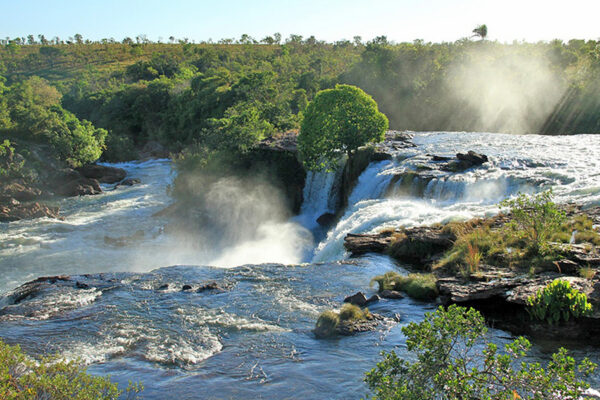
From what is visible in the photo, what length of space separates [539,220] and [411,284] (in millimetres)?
4101

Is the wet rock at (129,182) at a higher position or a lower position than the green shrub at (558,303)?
lower

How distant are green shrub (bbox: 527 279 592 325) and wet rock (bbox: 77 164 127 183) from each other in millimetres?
43778

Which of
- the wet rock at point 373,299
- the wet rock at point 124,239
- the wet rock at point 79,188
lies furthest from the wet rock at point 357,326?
the wet rock at point 79,188

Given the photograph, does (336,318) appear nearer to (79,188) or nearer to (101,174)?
(79,188)

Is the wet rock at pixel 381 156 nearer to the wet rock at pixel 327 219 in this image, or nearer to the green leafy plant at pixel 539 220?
the wet rock at pixel 327 219

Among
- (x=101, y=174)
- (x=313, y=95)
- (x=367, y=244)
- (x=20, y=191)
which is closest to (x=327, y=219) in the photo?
(x=367, y=244)

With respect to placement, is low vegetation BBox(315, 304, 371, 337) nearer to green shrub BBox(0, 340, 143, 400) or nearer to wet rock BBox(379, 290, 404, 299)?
wet rock BBox(379, 290, 404, 299)

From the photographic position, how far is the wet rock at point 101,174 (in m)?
46.5

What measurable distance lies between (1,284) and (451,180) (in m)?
22.9

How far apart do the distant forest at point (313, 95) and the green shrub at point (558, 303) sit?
28149 millimetres

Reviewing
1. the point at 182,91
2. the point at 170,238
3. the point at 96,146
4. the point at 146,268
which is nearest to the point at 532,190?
the point at 146,268

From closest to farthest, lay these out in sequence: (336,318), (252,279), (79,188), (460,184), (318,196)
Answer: (336,318) → (252,279) → (460,184) → (318,196) → (79,188)

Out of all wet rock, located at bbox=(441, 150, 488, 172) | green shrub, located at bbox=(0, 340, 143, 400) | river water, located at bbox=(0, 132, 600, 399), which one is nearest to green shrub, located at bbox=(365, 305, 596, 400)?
river water, located at bbox=(0, 132, 600, 399)

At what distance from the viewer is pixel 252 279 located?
16625mm
